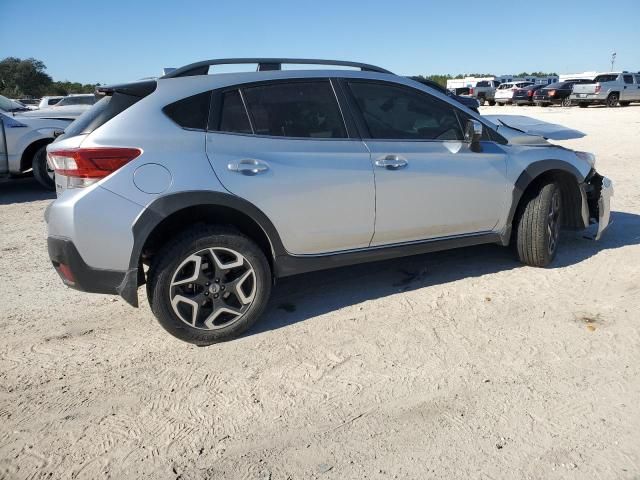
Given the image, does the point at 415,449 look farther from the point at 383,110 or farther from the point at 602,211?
the point at 602,211

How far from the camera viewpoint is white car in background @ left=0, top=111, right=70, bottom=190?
7.92m

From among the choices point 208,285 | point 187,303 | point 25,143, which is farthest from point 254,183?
point 25,143

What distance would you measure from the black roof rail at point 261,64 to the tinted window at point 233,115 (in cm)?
37

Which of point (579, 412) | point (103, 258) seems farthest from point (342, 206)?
point (579, 412)

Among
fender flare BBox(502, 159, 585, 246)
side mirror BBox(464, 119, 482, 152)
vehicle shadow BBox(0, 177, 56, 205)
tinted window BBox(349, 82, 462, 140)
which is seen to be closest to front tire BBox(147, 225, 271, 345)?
tinted window BBox(349, 82, 462, 140)

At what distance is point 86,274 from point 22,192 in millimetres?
6937

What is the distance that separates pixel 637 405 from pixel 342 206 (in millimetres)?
2025

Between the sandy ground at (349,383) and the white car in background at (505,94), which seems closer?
the sandy ground at (349,383)

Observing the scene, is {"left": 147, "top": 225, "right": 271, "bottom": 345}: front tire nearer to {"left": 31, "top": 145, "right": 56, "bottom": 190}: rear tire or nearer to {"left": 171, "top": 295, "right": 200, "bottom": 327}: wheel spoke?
{"left": 171, "top": 295, "right": 200, "bottom": 327}: wheel spoke

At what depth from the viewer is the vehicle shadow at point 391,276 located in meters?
3.79

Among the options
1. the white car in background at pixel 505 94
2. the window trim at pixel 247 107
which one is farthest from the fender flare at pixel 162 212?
the white car in background at pixel 505 94

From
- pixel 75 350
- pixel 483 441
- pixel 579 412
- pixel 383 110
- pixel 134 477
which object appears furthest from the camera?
pixel 383 110

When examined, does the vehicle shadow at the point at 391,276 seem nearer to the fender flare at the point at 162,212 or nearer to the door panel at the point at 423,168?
the door panel at the point at 423,168

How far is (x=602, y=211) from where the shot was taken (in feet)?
15.3
